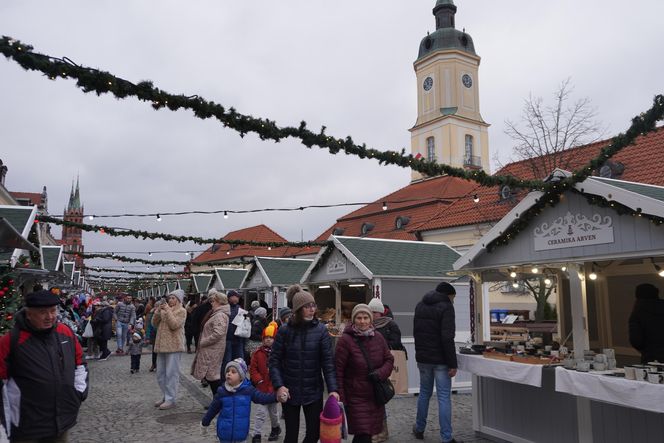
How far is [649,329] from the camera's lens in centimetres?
580

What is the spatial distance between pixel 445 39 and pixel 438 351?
153 ft

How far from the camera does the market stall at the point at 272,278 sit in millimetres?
20016

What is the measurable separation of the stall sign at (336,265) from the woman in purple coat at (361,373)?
8354 millimetres

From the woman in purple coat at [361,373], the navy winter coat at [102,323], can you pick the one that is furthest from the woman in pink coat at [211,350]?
the navy winter coat at [102,323]

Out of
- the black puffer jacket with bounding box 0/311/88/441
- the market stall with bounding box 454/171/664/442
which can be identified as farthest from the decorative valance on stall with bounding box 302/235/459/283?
the black puffer jacket with bounding box 0/311/88/441

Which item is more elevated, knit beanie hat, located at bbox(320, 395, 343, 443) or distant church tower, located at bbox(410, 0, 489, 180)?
distant church tower, located at bbox(410, 0, 489, 180)

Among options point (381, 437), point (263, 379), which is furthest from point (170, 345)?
point (381, 437)

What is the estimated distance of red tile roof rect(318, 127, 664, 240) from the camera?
19.4m

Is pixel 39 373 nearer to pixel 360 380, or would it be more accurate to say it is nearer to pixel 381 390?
pixel 360 380

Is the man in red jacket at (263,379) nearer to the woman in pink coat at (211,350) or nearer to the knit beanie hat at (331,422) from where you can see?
the woman in pink coat at (211,350)

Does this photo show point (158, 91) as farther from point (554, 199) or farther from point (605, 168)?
point (605, 168)

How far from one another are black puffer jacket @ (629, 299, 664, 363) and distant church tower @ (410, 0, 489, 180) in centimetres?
4000

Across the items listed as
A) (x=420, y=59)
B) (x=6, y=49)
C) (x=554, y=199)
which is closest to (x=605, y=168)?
(x=554, y=199)

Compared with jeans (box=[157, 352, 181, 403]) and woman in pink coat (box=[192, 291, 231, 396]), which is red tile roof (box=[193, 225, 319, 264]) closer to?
jeans (box=[157, 352, 181, 403])
